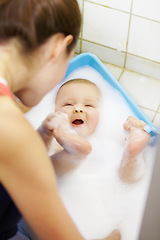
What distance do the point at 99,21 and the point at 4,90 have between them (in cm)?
100

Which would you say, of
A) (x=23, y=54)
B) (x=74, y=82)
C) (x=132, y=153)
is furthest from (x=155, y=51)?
(x=23, y=54)

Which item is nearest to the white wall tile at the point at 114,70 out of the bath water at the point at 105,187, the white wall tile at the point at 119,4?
the bath water at the point at 105,187

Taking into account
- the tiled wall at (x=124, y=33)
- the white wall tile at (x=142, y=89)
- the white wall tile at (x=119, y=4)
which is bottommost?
the white wall tile at (x=142, y=89)

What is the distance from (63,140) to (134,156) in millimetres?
289

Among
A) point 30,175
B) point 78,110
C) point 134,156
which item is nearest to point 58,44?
point 30,175

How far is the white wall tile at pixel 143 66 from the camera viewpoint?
1.65 meters

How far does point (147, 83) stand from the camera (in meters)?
1.68

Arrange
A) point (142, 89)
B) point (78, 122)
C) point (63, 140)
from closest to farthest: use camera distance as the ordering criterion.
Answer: point (63, 140) → point (78, 122) → point (142, 89)

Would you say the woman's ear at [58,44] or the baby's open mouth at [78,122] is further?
the baby's open mouth at [78,122]

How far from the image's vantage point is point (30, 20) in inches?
27.6

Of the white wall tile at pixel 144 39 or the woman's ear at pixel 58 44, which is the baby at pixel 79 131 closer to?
the white wall tile at pixel 144 39

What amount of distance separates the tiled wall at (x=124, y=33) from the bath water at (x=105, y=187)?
0.25m

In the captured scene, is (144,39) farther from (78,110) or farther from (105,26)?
(78,110)

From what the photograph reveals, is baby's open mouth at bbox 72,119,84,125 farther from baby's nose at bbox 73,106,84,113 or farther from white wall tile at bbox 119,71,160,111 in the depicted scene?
white wall tile at bbox 119,71,160,111
